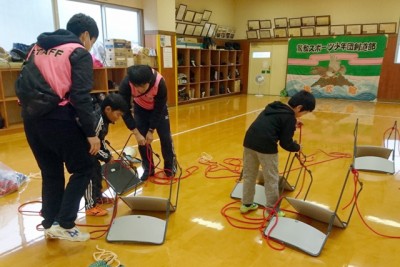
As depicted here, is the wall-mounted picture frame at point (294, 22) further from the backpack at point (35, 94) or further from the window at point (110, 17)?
the backpack at point (35, 94)

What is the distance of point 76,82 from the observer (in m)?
1.56

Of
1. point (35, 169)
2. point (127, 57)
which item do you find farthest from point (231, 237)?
point (127, 57)

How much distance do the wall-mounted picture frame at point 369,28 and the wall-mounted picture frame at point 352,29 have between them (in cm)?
10

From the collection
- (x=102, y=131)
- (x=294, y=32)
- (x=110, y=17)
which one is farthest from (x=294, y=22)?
(x=102, y=131)

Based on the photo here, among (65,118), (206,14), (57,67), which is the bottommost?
(65,118)

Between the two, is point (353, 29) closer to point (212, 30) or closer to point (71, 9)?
point (212, 30)

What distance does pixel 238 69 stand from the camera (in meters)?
10.6

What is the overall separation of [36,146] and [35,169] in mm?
1797

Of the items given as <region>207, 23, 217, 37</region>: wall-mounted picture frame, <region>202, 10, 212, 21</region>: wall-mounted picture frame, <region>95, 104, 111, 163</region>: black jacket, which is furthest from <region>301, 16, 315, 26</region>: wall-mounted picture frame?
<region>95, 104, 111, 163</region>: black jacket

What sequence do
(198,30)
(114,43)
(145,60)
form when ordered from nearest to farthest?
(114,43) < (145,60) < (198,30)

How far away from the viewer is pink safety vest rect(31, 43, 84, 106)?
5.10 ft

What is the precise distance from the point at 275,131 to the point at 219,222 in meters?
0.78

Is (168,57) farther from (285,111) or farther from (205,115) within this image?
(285,111)

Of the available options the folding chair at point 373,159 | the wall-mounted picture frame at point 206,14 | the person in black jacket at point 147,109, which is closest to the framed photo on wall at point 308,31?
the wall-mounted picture frame at point 206,14
